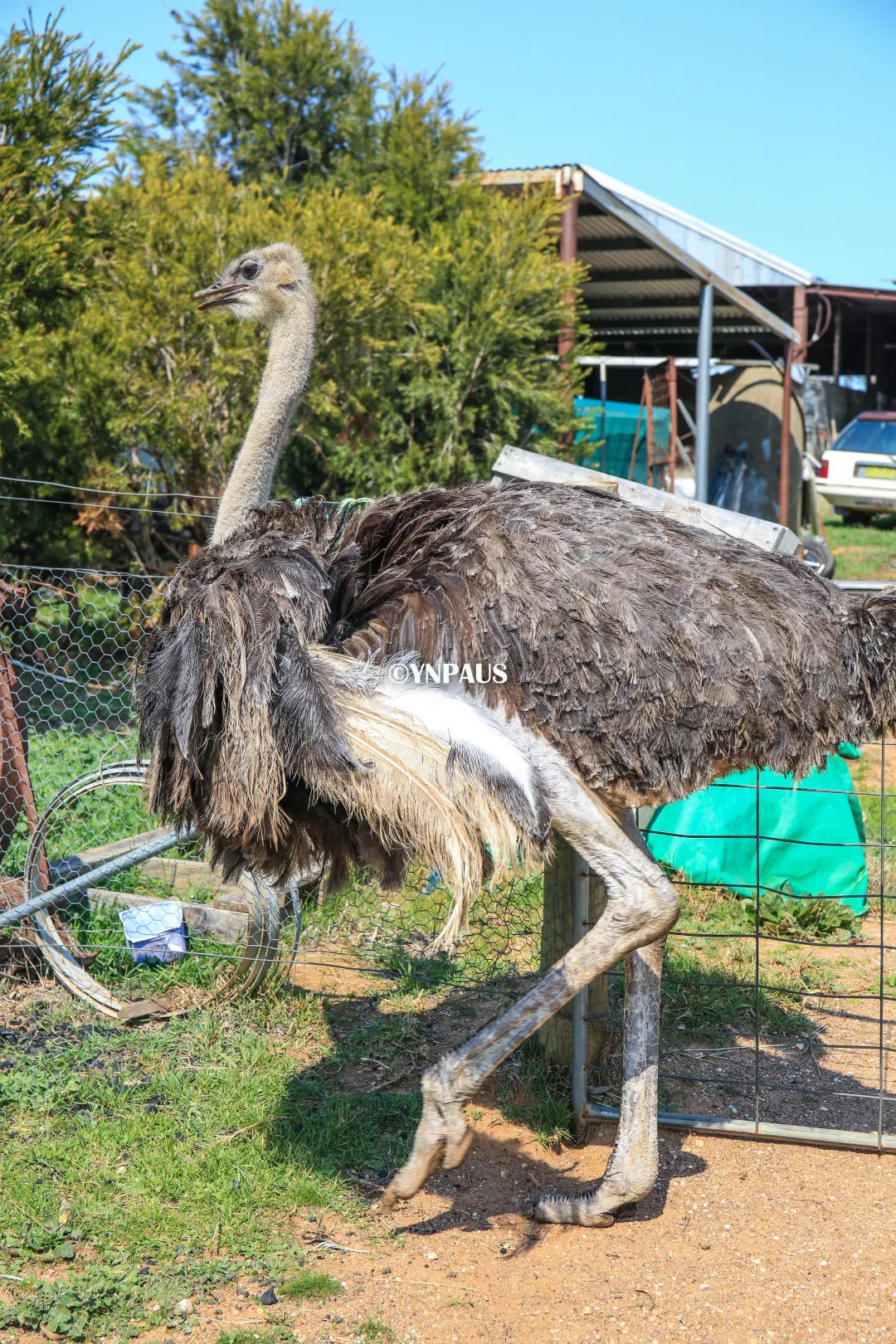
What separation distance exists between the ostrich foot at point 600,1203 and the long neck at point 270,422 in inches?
68.8

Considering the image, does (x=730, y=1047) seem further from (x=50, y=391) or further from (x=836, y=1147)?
(x=50, y=391)

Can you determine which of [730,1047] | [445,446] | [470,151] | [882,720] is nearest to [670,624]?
[882,720]

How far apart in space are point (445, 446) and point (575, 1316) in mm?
6958

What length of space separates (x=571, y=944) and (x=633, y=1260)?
794 mm

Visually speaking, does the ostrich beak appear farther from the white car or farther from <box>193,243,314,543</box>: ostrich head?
the white car

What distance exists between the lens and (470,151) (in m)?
9.84

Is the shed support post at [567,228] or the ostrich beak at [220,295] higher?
the shed support post at [567,228]

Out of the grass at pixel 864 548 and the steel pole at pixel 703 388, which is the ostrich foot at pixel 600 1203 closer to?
the grass at pixel 864 548

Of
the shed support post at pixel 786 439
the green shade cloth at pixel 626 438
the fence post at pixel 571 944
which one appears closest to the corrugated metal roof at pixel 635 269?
the shed support post at pixel 786 439

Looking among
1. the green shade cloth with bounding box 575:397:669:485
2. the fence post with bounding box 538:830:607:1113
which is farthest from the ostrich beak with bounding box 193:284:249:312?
the green shade cloth with bounding box 575:397:669:485

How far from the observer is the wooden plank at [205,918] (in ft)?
12.7

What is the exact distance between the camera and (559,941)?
3.26 m

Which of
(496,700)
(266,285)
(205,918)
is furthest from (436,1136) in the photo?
(266,285)

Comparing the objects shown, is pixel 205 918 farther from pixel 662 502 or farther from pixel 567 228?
pixel 567 228
